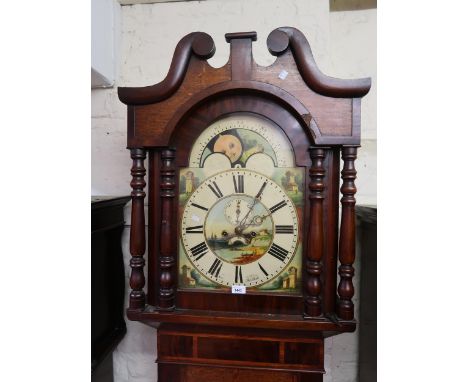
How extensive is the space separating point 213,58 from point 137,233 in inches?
24.1

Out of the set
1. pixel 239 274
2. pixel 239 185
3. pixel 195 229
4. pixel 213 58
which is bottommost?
pixel 239 274

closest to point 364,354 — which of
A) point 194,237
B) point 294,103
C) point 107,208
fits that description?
point 194,237

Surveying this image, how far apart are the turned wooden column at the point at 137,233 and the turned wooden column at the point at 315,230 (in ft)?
1.28

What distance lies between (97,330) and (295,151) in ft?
2.46

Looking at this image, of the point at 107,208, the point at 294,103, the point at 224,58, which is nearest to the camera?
the point at 294,103

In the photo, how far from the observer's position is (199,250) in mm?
704

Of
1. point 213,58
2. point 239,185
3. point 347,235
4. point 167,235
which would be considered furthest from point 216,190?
point 213,58

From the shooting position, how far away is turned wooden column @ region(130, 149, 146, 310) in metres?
0.69

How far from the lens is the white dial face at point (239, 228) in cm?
69

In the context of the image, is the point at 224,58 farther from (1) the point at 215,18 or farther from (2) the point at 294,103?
(2) the point at 294,103

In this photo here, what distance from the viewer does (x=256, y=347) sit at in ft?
2.24

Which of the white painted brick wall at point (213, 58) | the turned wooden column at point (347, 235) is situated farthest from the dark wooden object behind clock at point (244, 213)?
the white painted brick wall at point (213, 58)

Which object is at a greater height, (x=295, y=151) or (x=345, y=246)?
(x=295, y=151)

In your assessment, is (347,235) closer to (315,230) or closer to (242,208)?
(315,230)
